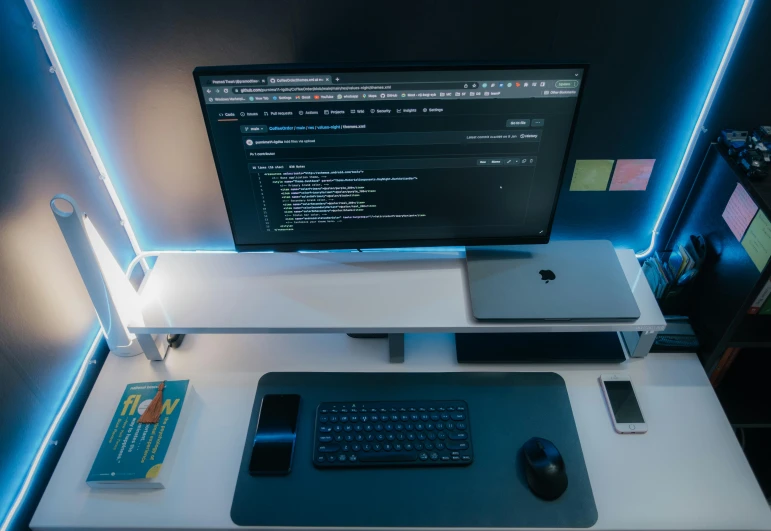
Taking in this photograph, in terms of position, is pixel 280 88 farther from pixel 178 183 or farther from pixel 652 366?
pixel 652 366

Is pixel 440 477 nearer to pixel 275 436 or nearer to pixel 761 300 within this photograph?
pixel 275 436

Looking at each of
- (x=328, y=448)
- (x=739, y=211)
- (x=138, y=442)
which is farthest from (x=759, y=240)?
(x=138, y=442)

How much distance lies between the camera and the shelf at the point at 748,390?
1402 mm

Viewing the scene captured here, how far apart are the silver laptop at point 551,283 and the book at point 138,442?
707 millimetres

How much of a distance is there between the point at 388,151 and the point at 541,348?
617mm

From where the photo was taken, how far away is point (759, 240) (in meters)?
1.11

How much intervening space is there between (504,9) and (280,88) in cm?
47

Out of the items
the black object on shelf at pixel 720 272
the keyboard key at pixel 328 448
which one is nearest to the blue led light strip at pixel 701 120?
the black object on shelf at pixel 720 272

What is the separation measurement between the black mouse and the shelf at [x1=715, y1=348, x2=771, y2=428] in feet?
1.89

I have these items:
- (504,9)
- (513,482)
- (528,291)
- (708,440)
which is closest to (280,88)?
(504,9)

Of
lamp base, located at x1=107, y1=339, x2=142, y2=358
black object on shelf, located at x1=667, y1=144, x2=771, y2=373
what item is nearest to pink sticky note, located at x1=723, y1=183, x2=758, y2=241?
black object on shelf, located at x1=667, y1=144, x2=771, y2=373

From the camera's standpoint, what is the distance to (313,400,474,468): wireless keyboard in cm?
117

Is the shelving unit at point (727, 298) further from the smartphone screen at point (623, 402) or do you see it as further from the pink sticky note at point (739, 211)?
the smartphone screen at point (623, 402)

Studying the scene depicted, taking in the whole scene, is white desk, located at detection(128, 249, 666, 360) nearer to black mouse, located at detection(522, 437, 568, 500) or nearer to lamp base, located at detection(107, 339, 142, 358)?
lamp base, located at detection(107, 339, 142, 358)
